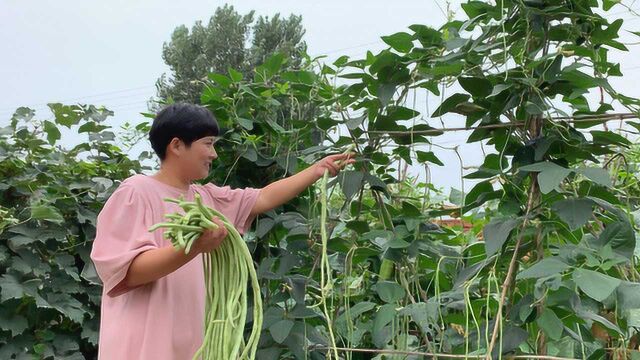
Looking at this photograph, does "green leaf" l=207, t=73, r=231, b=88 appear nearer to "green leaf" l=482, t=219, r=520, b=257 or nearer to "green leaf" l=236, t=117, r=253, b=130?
"green leaf" l=236, t=117, r=253, b=130

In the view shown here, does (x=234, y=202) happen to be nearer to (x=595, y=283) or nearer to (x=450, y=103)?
(x=450, y=103)

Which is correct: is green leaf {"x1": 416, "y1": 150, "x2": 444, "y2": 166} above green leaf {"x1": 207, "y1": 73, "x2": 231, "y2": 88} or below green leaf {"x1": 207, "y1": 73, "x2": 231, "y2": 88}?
below

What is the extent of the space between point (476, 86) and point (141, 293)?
0.68 metres

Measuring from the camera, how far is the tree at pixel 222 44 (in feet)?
47.2

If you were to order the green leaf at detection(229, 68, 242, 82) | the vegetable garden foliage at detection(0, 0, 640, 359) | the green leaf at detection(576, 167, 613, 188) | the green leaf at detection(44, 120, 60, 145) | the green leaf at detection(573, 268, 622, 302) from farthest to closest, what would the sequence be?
the green leaf at detection(44, 120, 60, 145), the green leaf at detection(229, 68, 242, 82), the vegetable garden foliage at detection(0, 0, 640, 359), the green leaf at detection(576, 167, 613, 188), the green leaf at detection(573, 268, 622, 302)

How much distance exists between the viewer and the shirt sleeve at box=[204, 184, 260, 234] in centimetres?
163

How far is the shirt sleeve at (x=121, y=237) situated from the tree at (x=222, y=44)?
42.0ft

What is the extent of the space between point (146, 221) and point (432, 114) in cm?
54

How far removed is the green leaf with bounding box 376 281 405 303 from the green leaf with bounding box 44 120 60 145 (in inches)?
50.7

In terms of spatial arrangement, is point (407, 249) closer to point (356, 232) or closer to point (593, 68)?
point (356, 232)

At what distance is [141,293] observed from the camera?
1.44 meters

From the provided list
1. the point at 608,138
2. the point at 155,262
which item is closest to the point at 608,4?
the point at 608,138

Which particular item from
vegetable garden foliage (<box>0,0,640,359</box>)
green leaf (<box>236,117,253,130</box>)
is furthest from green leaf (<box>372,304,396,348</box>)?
green leaf (<box>236,117,253,130</box>)

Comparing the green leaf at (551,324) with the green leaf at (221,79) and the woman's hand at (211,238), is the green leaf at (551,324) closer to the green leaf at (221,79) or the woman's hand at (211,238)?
the woman's hand at (211,238)
